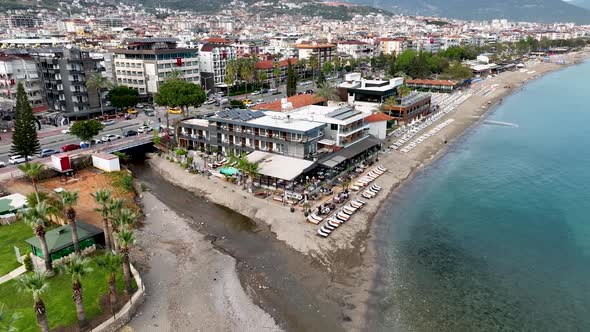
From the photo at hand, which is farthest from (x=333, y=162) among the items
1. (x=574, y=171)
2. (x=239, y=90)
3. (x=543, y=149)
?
(x=239, y=90)

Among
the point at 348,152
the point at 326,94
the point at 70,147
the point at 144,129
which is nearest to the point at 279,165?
the point at 348,152

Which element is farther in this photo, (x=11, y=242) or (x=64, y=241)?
(x=11, y=242)

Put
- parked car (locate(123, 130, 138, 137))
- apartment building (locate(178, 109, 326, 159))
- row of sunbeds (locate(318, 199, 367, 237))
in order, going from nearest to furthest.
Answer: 1. row of sunbeds (locate(318, 199, 367, 237))
2. apartment building (locate(178, 109, 326, 159))
3. parked car (locate(123, 130, 138, 137))

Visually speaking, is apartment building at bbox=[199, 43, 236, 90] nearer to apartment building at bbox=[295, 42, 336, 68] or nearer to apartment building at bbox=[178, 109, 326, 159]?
apartment building at bbox=[295, 42, 336, 68]

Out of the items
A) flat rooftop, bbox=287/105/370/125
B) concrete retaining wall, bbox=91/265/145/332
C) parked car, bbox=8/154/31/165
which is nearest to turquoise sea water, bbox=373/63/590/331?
flat rooftop, bbox=287/105/370/125

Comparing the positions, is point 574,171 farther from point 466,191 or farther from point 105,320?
point 105,320

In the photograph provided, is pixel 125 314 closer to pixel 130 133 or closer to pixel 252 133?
pixel 252 133
